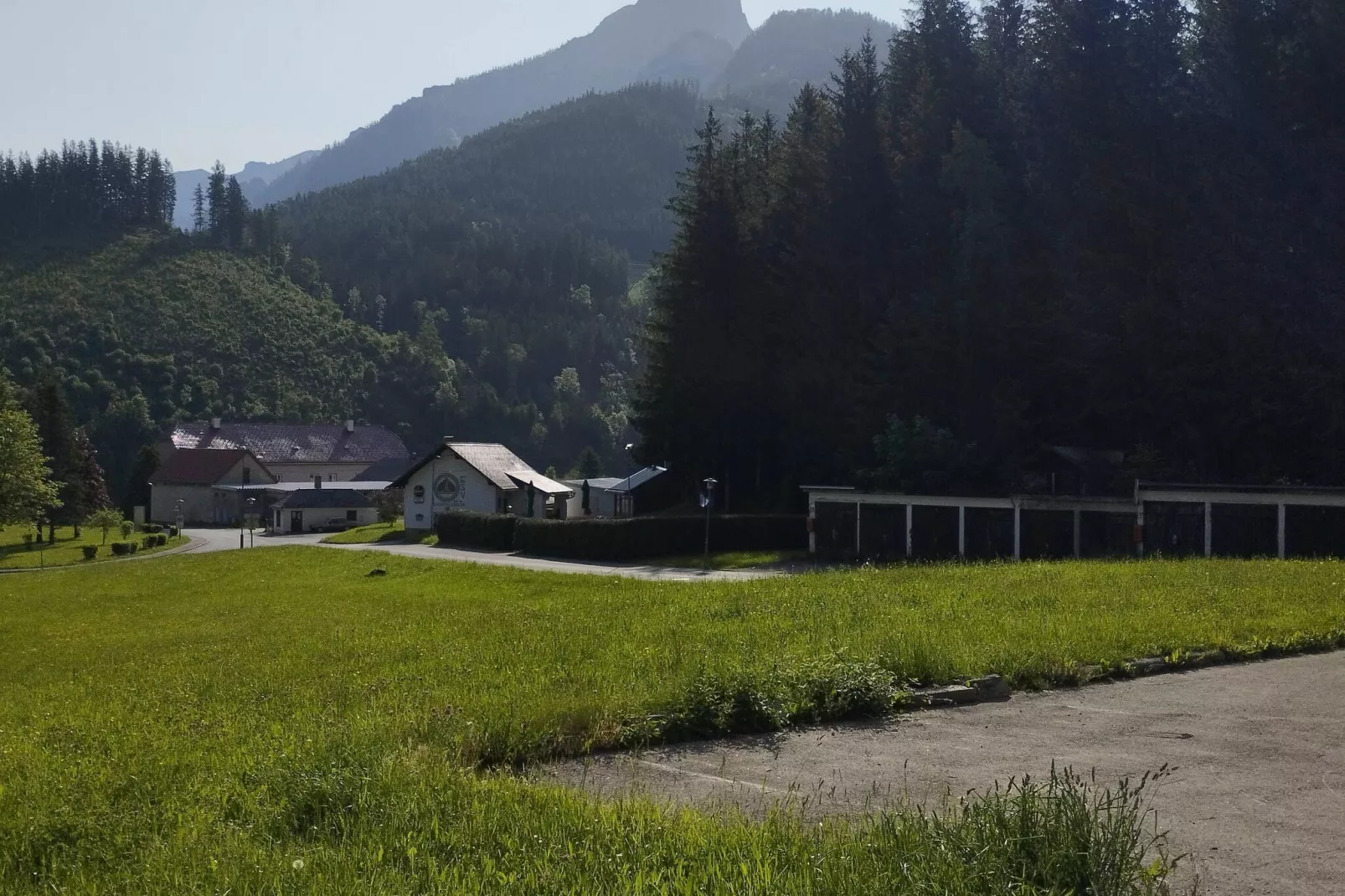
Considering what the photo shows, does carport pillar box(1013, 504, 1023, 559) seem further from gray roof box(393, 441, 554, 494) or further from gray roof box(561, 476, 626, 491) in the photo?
gray roof box(561, 476, 626, 491)

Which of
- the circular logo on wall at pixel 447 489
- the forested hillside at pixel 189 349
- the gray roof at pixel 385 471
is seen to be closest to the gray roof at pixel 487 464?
the circular logo on wall at pixel 447 489

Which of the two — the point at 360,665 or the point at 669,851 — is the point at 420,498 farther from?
the point at 669,851

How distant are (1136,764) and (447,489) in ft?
199

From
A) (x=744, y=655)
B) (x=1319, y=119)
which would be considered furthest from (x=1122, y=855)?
(x=1319, y=119)

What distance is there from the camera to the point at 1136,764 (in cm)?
762

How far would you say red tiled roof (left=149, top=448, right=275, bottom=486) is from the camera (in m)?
105

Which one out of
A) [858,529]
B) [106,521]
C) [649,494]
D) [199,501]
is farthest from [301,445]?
[858,529]

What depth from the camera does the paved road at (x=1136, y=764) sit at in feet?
19.4

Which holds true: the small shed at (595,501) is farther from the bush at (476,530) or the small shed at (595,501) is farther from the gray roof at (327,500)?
the gray roof at (327,500)

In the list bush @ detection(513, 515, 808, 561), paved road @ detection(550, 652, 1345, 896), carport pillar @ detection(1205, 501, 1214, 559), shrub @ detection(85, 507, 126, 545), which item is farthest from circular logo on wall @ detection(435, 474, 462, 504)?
paved road @ detection(550, 652, 1345, 896)

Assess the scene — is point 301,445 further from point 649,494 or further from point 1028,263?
point 1028,263

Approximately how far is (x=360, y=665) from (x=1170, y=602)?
957 cm

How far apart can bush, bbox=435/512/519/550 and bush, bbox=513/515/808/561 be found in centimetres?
488

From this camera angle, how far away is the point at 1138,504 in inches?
1298
